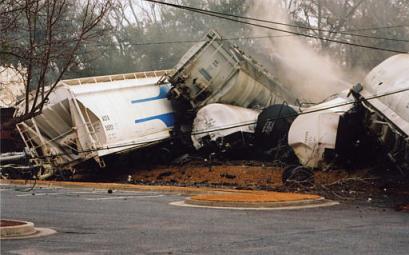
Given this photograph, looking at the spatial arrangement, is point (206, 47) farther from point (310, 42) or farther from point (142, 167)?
point (310, 42)

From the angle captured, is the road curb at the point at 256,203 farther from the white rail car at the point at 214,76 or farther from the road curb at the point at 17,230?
the white rail car at the point at 214,76

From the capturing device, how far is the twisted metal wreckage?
22688mm

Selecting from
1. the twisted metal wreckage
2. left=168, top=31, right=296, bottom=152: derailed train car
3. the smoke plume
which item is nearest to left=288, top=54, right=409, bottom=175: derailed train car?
the twisted metal wreckage

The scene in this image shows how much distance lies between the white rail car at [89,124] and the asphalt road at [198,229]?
8.44 metres

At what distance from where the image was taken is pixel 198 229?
12.1 metres

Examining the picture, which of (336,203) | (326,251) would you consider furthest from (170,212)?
(326,251)

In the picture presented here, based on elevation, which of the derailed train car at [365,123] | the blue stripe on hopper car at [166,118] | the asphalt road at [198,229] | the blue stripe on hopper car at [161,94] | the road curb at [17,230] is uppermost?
the blue stripe on hopper car at [161,94]

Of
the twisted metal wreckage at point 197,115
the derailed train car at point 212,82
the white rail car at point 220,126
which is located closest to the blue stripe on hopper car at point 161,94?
the twisted metal wreckage at point 197,115

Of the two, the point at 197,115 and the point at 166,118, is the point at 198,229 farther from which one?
the point at 166,118

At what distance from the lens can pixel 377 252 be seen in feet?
30.8

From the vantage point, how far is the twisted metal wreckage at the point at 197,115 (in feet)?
74.4

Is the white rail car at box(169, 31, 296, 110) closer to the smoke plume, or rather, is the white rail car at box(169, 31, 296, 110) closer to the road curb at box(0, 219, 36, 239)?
the smoke plume

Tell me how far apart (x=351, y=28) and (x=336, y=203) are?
28.0m

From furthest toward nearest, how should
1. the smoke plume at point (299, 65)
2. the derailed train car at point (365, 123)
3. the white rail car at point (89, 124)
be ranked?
the smoke plume at point (299, 65)
the white rail car at point (89, 124)
the derailed train car at point (365, 123)
